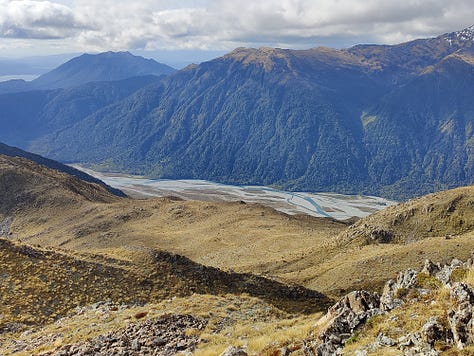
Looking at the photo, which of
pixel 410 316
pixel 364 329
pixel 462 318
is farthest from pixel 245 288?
pixel 462 318

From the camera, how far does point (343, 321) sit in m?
19.1

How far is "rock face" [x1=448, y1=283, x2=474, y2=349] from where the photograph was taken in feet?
49.5

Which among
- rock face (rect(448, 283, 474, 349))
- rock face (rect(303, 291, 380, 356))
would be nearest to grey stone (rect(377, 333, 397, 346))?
rock face (rect(303, 291, 380, 356))

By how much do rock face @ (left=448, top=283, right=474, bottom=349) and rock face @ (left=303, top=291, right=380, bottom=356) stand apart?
3.64m

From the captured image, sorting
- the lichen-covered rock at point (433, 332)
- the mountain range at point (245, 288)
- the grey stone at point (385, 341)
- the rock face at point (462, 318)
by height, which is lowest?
the mountain range at point (245, 288)

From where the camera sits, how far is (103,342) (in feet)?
82.7

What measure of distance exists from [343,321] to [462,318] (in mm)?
5024

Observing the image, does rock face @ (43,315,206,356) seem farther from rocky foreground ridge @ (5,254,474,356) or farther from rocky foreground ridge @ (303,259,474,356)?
rocky foreground ridge @ (303,259,474,356)

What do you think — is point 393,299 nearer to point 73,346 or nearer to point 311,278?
point 73,346

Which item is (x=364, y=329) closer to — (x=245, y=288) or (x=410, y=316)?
(x=410, y=316)

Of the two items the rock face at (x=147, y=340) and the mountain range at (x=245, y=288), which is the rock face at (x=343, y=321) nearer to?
the mountain range at (x=245, y=288)

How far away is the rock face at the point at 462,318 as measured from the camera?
15.1 meters

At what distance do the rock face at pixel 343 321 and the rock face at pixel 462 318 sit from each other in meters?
3.64

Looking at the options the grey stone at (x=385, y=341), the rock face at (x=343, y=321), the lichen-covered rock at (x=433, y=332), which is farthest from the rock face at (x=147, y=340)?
the lichen-covered rock at (x=433, y=332)
